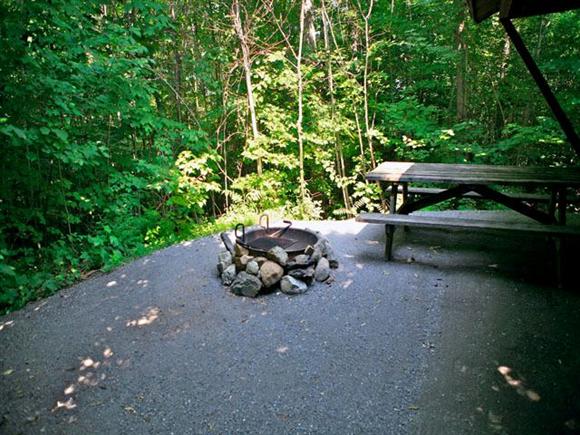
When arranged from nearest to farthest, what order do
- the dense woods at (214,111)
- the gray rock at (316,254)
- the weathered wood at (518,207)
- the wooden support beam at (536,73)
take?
the wooden support beam at (536,73), the gray rock at (316,254), the weathered wood at (518,207), the dense woods at (214,111)

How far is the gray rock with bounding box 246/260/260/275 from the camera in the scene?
3.96m

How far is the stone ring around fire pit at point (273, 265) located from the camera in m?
3.89

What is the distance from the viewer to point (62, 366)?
2.93 meters

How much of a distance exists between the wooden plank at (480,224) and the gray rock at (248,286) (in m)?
1.48

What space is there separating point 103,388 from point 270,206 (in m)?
5.08

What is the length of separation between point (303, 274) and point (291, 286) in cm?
20

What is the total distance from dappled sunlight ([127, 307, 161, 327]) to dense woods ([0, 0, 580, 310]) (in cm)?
161

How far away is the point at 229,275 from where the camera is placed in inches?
162

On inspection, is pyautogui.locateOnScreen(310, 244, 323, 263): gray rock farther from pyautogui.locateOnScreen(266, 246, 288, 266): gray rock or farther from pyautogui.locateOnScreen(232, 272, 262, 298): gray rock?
pyautogui.locateOnScreen(232, 272, 262, 298): gray rock

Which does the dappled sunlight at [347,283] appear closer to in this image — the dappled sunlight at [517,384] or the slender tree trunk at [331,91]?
the dappled sunlight at [517,384]

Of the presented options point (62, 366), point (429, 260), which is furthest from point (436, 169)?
Answer: point (62, 366)

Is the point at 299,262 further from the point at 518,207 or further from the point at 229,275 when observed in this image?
the point at 518,207

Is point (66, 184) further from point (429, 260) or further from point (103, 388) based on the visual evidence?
point (429, 260)

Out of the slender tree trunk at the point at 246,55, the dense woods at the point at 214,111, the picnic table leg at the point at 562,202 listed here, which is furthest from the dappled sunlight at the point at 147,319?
the picnic table leg at the point at 562,202
